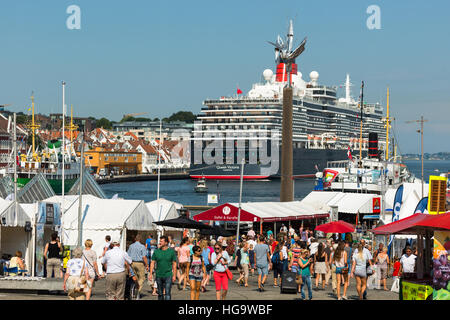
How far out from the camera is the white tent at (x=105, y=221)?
2041cm

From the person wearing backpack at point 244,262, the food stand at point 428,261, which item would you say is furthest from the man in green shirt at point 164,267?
the person wearing backpack at point 244,262

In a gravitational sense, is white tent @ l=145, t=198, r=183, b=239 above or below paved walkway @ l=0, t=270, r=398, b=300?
above

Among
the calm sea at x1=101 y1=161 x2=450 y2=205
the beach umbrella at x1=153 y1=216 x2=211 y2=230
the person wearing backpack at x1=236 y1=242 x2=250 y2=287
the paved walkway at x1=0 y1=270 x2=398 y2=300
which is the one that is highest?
the beach umbrella at x1=153 y1=216 x2=211 y2=230

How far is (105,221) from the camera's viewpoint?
67.5 ft

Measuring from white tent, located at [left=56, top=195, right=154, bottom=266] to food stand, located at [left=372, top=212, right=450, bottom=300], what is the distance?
28.0ft

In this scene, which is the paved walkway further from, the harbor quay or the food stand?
the food stand

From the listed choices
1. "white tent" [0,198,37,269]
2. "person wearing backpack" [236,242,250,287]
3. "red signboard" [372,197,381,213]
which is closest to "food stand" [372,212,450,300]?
"person wearing backpack" [236,242,250,287]

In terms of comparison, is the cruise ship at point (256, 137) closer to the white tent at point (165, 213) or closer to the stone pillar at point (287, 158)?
the stone pillar at point (287, 158)

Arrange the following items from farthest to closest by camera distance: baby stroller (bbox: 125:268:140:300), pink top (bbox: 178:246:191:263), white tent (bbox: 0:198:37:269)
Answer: white tent (bbox: 0:198:37:269), pink top (bbox: 178:246:191:263), baby stroller (bbox: 125:268:140:300)

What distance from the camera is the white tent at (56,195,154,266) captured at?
2041cm

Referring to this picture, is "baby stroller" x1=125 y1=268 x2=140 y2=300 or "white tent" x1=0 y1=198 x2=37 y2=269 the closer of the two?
"baby stroller" x1=125 y1=268 x2=140 y2=300

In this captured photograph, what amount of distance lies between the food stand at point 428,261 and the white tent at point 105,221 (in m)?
8.54

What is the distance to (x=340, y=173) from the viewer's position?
57.9m
